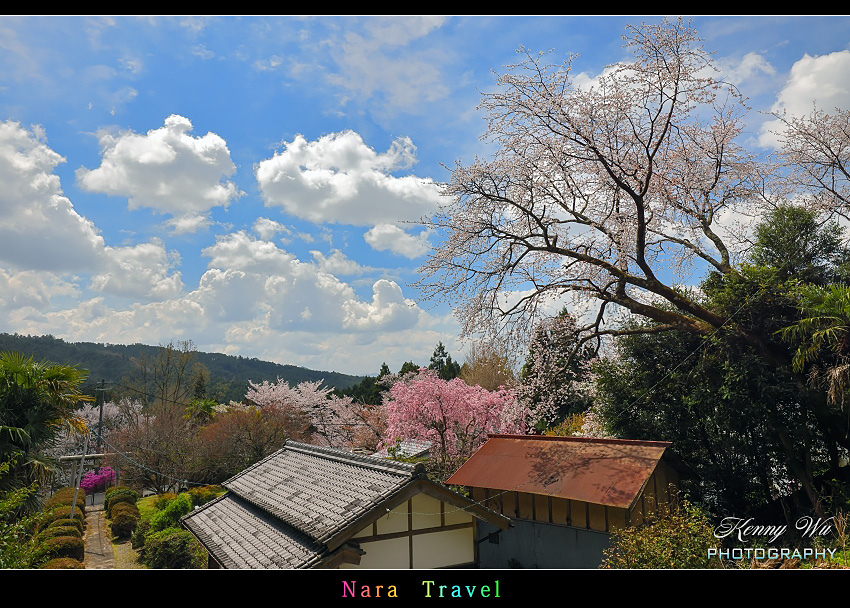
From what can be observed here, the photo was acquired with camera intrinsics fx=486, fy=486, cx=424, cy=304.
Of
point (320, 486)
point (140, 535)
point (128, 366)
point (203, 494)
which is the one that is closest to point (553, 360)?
point (320, 486)

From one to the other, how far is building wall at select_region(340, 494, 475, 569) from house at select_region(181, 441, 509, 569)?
1 cm

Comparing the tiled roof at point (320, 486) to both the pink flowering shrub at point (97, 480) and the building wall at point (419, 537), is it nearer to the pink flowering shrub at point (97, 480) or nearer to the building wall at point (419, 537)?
the building wall at point (419, 537)

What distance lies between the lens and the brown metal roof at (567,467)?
6230 mm

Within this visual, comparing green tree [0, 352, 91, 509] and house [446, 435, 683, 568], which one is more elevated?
green tree [0, 352, 91, 509]

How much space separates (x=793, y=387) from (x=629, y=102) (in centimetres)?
476

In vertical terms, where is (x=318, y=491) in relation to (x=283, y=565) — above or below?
above

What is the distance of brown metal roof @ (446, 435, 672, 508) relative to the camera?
623 centimetres

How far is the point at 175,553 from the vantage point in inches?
353

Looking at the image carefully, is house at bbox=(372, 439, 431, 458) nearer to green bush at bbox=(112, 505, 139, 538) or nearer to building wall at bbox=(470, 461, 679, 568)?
building wall at bbox=(470, 461, 679, 568)

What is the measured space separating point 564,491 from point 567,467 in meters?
0.46

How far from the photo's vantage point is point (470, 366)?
22.0 m

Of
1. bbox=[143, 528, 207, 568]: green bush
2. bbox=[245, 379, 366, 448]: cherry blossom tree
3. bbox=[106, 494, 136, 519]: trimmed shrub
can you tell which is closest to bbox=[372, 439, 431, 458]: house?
bbox=[245, 379, 366, 448]: cherry blossom tree

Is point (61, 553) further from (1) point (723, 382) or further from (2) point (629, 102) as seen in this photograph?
(2) point (629, 102)
